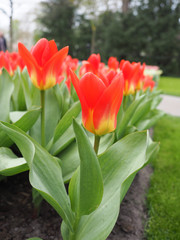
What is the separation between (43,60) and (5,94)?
0.50 m

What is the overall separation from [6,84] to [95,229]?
0.98 m

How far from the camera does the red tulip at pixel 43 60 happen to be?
0.95 meters

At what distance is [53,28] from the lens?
21906 millimetres

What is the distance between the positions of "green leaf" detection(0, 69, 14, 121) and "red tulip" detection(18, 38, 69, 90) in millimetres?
339

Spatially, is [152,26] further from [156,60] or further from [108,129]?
[108,129]

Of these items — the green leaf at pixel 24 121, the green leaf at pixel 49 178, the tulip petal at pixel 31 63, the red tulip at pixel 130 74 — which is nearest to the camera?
the green leaf at pixel 49 178

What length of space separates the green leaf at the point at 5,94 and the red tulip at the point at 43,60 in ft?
1.11

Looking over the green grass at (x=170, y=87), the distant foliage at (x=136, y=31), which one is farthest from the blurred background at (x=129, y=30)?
the green grass at (x=170, y=87)

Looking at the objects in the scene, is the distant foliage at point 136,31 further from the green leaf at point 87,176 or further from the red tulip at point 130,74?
the green leaf at point 87,176

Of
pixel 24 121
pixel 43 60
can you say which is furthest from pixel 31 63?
pixel 24 121

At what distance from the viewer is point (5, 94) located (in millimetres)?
1374

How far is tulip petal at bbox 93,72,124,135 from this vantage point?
697mm

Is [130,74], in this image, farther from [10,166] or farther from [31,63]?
[10,166]

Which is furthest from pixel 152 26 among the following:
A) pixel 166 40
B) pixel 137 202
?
pixel 137 202
